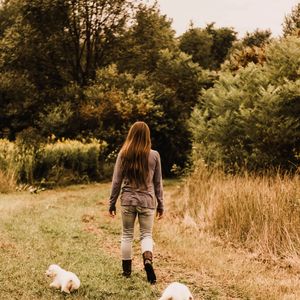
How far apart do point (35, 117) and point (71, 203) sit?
15008 mm

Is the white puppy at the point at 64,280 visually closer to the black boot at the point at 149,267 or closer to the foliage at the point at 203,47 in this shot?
the black boot at the point at 149,267

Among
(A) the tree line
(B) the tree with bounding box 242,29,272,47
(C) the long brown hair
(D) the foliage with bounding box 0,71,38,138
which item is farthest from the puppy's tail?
(B) the tree with bounding box 242,29,272,47

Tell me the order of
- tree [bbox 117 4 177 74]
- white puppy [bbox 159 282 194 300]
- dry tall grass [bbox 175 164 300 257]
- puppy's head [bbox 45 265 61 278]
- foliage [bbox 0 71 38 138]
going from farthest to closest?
tree [bbox 117 4 177 74] < foliage [bbox 0 71 38 138] < dry tall grass [bbox 175 164 300 257] < puppy's head [bbox 45 265 61 278] < white puppy [bbox 159 282 194 300]

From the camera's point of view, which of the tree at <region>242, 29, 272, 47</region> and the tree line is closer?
the tree line

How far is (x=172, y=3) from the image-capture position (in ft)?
107

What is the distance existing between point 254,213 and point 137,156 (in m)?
3.65

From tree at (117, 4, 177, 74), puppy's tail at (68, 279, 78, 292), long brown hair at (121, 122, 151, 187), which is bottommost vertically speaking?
puppy's tail at (68, 279, 78, 292)

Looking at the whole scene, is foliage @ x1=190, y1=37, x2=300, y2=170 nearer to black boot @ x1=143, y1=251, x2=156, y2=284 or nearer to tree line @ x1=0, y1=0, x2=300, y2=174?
tree line @ x1=0, y1=0, x2=300, y2=174

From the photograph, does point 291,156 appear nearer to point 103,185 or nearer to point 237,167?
point 237,167

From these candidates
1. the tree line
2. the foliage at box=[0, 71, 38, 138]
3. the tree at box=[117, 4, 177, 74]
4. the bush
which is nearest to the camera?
the bush

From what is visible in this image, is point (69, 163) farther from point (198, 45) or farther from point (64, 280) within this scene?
point (198, 45)

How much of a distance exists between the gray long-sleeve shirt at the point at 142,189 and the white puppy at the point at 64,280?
1.22 meters

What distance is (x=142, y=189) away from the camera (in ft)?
22.2

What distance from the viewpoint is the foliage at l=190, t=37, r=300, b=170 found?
41.9ft
